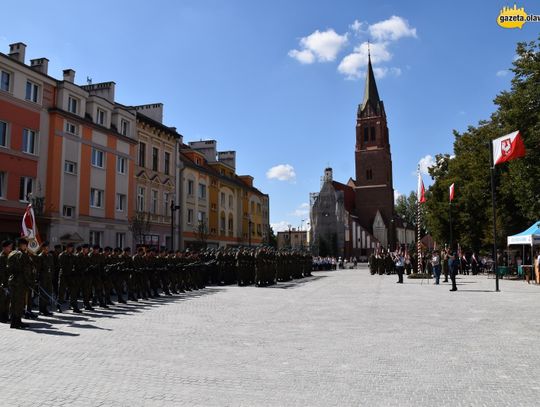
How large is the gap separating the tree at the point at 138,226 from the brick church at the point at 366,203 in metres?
66.7

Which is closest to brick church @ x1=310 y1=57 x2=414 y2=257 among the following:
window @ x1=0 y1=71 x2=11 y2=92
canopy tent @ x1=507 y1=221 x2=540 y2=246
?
canopy tent @ x1=507 y1=221 x2=540 y2=246

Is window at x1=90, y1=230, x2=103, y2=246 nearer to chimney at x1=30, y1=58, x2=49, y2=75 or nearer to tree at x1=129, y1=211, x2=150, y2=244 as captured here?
tree at x1=129, y1=211, x2=150, y2=244

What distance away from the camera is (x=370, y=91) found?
332ft

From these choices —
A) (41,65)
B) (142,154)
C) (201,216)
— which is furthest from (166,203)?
A: (41,65)

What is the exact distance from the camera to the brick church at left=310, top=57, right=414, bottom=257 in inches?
3954

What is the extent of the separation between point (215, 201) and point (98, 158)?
18826 mm

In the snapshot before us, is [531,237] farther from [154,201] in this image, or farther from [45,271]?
[154,201]

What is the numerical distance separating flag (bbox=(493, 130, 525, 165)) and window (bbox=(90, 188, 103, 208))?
80.6ft

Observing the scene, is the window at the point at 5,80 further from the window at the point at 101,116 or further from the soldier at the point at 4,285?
the soldier at the point at 4,285

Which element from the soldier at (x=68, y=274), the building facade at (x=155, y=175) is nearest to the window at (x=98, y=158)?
the building facade at (x=155, y=175)

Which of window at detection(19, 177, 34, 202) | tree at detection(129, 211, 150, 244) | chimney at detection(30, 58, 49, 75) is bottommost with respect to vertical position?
tree at detection(129, 211, 150, 244)

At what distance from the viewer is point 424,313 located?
44.2 feet

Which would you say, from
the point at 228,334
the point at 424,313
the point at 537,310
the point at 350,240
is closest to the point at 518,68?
the point at 537,310

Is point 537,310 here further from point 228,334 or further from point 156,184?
point 156,184
